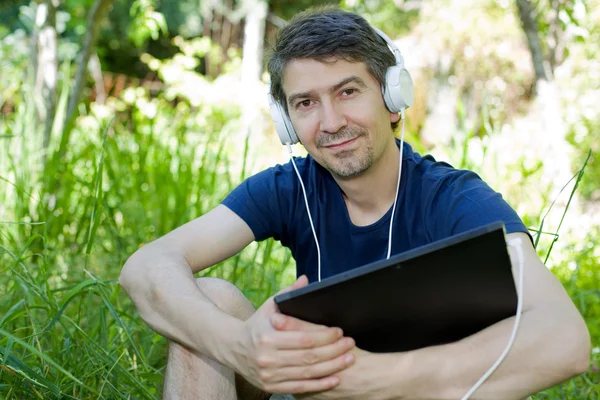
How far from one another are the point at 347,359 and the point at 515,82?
35.0 ft

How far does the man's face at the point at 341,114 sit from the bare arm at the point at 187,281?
1.18 ft

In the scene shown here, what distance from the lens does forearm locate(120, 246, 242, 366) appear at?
166cm

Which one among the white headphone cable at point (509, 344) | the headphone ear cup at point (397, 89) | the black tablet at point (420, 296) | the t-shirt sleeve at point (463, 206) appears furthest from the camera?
the headphone ear cup at point (397, 89)

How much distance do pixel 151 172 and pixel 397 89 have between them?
2139 millimetres

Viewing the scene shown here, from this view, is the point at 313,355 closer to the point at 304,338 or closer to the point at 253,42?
the point at 304,338

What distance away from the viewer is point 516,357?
4.62 feet

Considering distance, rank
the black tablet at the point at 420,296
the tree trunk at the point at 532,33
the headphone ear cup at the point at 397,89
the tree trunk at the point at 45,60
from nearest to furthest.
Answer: the black tablet at the point at 420,296
the headphone ear cup at the point at 397,89
the tree trunk at the point at 45,60
the tree trunk at the point at 532,33

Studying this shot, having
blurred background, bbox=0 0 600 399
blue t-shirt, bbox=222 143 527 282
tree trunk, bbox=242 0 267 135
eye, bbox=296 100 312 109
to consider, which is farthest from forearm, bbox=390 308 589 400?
tree trunk, bbox=242 0 267 135

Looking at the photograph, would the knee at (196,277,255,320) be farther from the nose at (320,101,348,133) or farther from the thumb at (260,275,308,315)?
the nose at (320,101,348,133)

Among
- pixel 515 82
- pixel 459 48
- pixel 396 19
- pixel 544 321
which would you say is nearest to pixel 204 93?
pixel 459 48

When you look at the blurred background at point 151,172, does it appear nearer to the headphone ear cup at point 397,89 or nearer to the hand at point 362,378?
the headphone ear cup at point 397,89

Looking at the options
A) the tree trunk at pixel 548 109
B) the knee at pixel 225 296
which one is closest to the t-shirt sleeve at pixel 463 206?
the knee at pixel 225 296

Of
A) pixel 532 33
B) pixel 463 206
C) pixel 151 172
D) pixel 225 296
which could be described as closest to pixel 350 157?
pixel 463 206

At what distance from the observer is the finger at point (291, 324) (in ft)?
4.78
